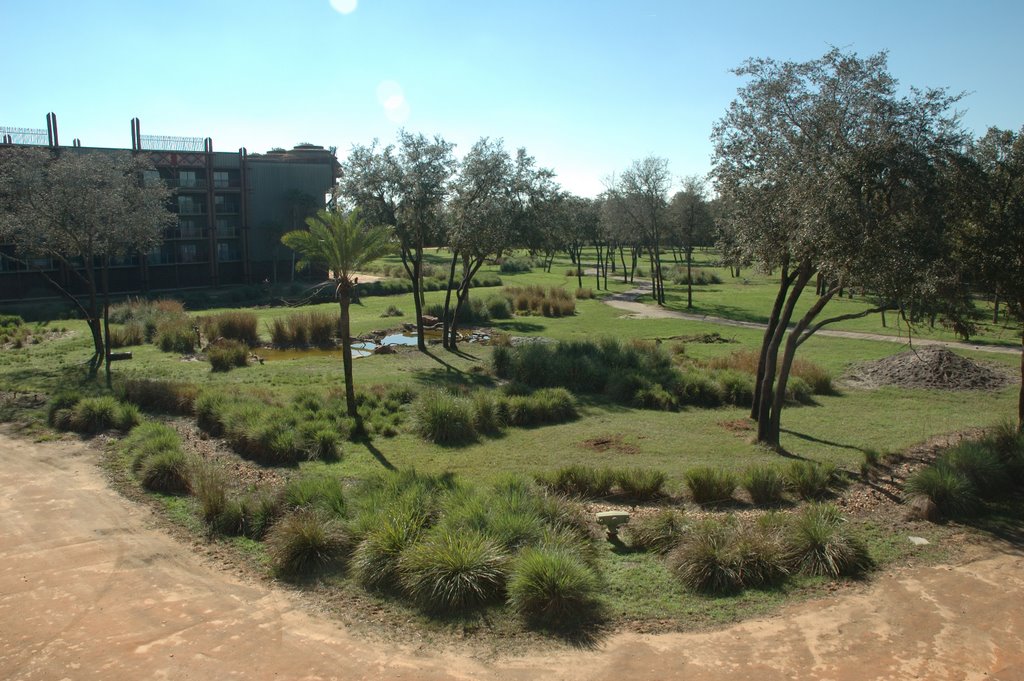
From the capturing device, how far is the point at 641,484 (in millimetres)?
12289

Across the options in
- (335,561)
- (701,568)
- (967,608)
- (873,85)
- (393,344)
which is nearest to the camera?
(967,608)

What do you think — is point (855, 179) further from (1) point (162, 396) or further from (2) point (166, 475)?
(1) point (162, 396)

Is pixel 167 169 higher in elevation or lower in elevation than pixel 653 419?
higher

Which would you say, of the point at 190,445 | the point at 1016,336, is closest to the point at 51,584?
the point at 190,445

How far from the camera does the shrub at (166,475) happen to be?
12.5m

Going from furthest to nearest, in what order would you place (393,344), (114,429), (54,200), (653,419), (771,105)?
(393,344) < (54,200) < (653,419) < (114,429) < (771,105)

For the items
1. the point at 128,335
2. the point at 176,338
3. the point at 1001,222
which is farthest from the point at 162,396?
the point at 1001,222

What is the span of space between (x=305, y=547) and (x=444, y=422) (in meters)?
6.86

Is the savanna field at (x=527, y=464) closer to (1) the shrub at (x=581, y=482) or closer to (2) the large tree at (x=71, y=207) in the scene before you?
(1) the shrub at (x=581, y=482)

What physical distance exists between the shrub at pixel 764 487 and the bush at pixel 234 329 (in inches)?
834

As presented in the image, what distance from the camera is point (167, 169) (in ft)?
167

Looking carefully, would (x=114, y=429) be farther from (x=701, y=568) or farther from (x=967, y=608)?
(x=967, y=608)

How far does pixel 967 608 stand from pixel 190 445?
43.7ft

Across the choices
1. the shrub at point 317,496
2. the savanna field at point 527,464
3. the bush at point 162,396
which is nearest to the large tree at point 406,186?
the savanna field at point 527,464
